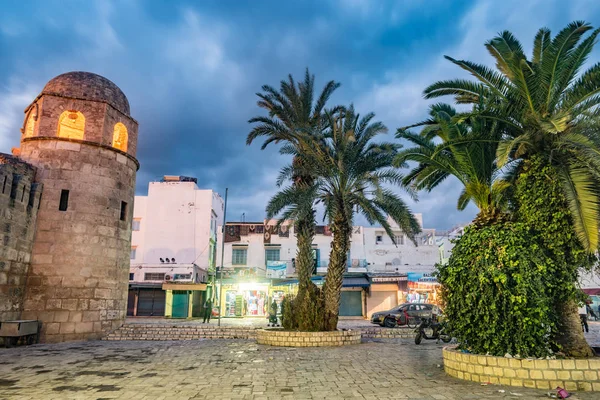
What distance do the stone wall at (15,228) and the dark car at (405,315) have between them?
1715 cm

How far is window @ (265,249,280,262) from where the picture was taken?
3691cm

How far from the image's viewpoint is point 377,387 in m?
7.27

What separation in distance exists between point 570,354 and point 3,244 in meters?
16.9

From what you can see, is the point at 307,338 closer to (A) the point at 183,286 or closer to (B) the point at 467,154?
(B) the point at 467,154

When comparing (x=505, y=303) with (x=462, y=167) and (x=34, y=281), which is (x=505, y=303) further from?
(x=34, y=281)

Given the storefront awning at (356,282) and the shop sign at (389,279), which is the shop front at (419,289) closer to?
the shop sign at (389,279)

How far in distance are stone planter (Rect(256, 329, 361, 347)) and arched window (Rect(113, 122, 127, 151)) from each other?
11.6 metres

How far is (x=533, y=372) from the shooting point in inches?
283

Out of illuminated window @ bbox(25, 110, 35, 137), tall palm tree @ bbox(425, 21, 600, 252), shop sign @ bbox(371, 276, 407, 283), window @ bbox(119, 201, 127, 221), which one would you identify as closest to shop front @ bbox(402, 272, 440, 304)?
shop sign @ bbox(371, 276, 407, 283)

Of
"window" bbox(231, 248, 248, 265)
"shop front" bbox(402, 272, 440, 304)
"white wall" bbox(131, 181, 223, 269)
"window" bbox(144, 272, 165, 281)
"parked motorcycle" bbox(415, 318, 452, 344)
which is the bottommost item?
"parked motorcycle" bbox(415, 318, 452, 344)

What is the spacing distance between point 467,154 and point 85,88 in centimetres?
1616

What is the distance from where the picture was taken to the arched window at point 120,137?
19.3 meters

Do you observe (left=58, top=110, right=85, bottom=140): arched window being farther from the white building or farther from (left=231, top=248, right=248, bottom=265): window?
(left=231, top=248, right=248, bottom=265): window

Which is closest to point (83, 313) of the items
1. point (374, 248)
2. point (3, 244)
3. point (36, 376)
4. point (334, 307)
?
point (3, 244)
